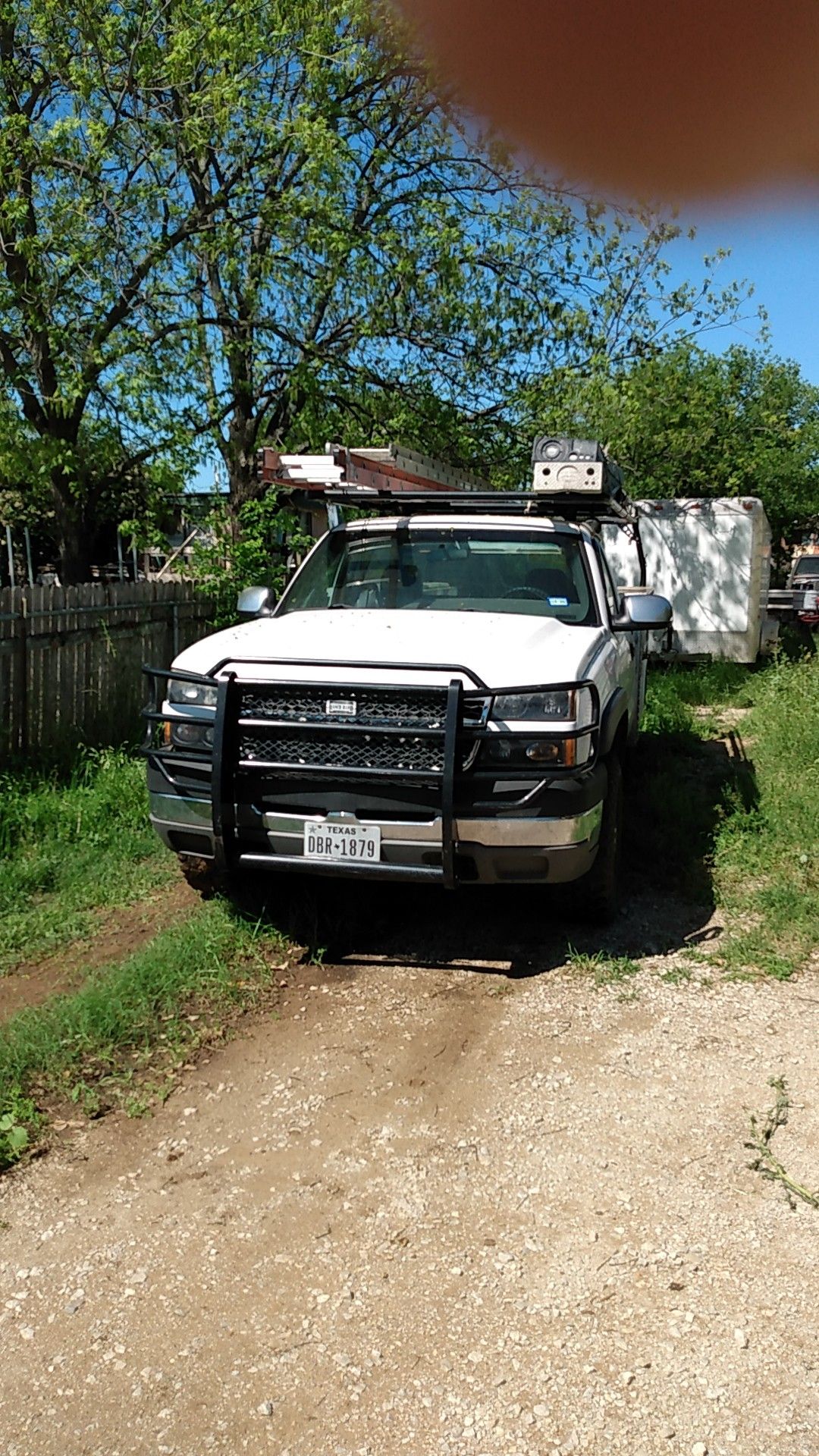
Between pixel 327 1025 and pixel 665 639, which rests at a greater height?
pixel 665 639

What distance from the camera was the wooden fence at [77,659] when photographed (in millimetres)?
7609

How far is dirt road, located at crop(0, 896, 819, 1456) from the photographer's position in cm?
242

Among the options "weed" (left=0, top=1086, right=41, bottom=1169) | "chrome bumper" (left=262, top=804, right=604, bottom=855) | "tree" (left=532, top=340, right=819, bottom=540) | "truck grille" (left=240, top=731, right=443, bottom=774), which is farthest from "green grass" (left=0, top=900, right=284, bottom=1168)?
"tree" (left=532, top=340, right=819, bottom=540)

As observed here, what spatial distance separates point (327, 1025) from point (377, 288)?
9.39 meters

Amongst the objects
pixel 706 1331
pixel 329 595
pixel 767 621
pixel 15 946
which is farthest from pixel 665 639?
pixel 706 1331

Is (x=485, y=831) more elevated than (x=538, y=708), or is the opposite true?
(x=538, y=708)

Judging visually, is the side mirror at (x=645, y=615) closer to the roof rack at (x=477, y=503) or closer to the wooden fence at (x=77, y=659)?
the roof rack at (x=477, y=503)

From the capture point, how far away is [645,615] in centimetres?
590

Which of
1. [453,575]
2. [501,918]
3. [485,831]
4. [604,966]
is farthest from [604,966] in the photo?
[453,575]

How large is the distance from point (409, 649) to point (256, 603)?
1696 millimetres

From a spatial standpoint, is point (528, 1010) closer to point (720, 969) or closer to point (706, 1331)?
point (720, 969)

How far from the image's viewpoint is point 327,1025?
14.3 ft

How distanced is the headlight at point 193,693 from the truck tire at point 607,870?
1.83 metres

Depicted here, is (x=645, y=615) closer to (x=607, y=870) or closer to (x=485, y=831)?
(x=607, y=870)
